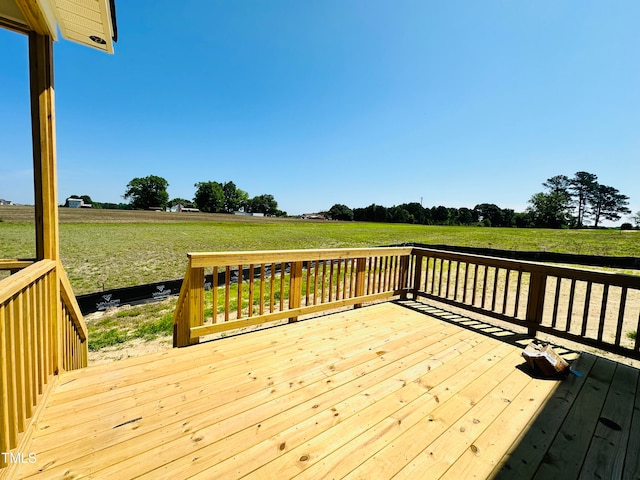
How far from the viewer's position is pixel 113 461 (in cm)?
139

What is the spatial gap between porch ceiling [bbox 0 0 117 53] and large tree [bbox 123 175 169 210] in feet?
302

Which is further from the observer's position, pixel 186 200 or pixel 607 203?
pixel 186 200

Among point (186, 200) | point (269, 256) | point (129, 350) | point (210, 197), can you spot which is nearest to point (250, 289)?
point (269, 256)

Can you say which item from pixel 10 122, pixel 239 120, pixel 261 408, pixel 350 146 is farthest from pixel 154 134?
pixel 261 408

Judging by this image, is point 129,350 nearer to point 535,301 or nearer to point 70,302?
point 70,302

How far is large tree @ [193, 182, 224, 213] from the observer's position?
271 feet

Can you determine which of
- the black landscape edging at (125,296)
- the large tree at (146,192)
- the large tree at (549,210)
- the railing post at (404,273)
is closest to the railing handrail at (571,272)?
the railing post at (404,273)

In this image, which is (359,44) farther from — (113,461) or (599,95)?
(113,461)

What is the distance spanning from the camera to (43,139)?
2068 millimetres

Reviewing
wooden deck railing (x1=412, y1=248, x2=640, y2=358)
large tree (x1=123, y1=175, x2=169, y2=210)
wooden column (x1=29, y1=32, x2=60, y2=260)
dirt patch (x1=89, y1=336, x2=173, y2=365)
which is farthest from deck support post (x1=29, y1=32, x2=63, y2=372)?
large tree (x1=123, y1=175, x2=169, y2=210)

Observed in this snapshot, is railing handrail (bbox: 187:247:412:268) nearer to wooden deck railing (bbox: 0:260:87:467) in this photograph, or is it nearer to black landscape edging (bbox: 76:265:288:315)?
wooden deck railing (bbox: 0:260:87:467)

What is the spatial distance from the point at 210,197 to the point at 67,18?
87.4m

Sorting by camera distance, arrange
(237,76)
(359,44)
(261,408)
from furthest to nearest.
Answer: (237,76)
(359,44)
(261,408)

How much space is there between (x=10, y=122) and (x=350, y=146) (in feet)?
62.4
